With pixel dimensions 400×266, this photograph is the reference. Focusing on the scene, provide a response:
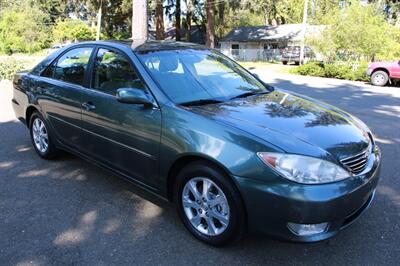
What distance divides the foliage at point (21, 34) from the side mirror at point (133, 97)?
176 feet

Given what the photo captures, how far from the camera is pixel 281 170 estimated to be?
9.14 ft

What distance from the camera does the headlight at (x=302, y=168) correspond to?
2768 millimetres

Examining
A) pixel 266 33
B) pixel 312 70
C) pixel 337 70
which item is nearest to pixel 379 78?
pixel 337 70

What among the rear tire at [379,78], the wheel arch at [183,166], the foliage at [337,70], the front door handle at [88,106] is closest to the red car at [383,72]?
the rear tire at [379,78]

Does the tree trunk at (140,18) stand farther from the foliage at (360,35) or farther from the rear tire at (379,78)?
the foliage at (360,35)

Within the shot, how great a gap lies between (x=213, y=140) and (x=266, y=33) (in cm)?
4689

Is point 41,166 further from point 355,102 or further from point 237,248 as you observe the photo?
point 355,102

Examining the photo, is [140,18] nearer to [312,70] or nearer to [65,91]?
[65,91]

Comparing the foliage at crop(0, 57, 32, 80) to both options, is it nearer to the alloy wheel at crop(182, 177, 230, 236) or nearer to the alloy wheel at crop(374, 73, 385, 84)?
the alloy wheel at crop(182, 177, 230, 236)

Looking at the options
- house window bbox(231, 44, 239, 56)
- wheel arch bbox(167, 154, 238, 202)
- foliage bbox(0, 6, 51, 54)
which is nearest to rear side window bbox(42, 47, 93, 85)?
wheel arch bbox(167, 154, 238, 202)

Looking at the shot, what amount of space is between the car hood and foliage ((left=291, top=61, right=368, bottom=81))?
658 inches

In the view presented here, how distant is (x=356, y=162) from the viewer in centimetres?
306

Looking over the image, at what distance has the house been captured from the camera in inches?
1773

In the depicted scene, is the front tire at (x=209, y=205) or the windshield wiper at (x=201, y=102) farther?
the windshield wiper at (x=201, y=102)
